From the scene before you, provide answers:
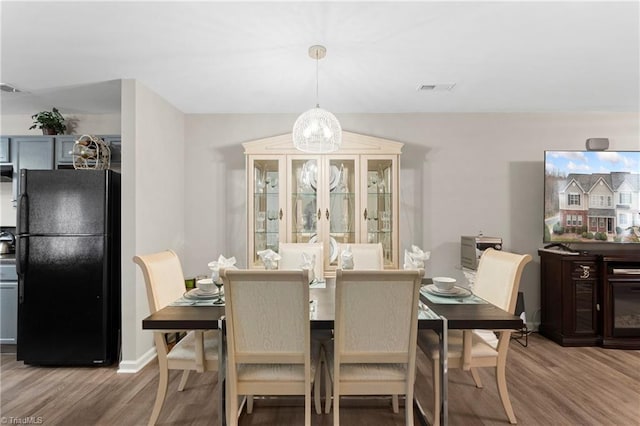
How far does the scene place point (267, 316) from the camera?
150cm

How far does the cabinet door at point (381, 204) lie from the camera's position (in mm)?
3232

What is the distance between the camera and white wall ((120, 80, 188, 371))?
263 centimetres

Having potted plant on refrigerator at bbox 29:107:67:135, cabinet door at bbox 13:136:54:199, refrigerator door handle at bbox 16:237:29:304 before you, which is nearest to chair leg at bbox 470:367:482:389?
refrigerator door handle at bbox 16:237:29:304

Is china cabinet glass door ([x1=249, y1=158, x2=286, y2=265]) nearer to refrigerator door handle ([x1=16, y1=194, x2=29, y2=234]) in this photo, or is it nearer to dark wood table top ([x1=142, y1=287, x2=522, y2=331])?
dark wood table top ([x1=142, y1=287, x2=522, y2=331])

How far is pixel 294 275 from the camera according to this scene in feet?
4.68

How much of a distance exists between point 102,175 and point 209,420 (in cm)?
205

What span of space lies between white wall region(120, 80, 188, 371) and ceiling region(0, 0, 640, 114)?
24 cm

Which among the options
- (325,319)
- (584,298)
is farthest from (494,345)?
(584,298)

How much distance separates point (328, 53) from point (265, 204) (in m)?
1.63

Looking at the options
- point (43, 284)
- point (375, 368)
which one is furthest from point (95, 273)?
point (375, 368)

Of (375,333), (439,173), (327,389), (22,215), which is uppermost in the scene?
(439,173)

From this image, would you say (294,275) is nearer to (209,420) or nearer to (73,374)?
(209,420)

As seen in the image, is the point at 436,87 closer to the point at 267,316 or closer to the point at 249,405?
the point at 267,316

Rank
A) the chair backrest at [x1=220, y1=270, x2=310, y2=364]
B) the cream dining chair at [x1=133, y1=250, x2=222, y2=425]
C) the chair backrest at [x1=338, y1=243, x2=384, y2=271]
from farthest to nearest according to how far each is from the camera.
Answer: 1. the chair backrest at [x1=338, y1=243, x2=384, y2=271]
2. the cream dining chair at [x1=133, y1=250, x2=222, y2=425]
3. the chair backrest at [x1=220, y1=270, x2=310, y2=364]
